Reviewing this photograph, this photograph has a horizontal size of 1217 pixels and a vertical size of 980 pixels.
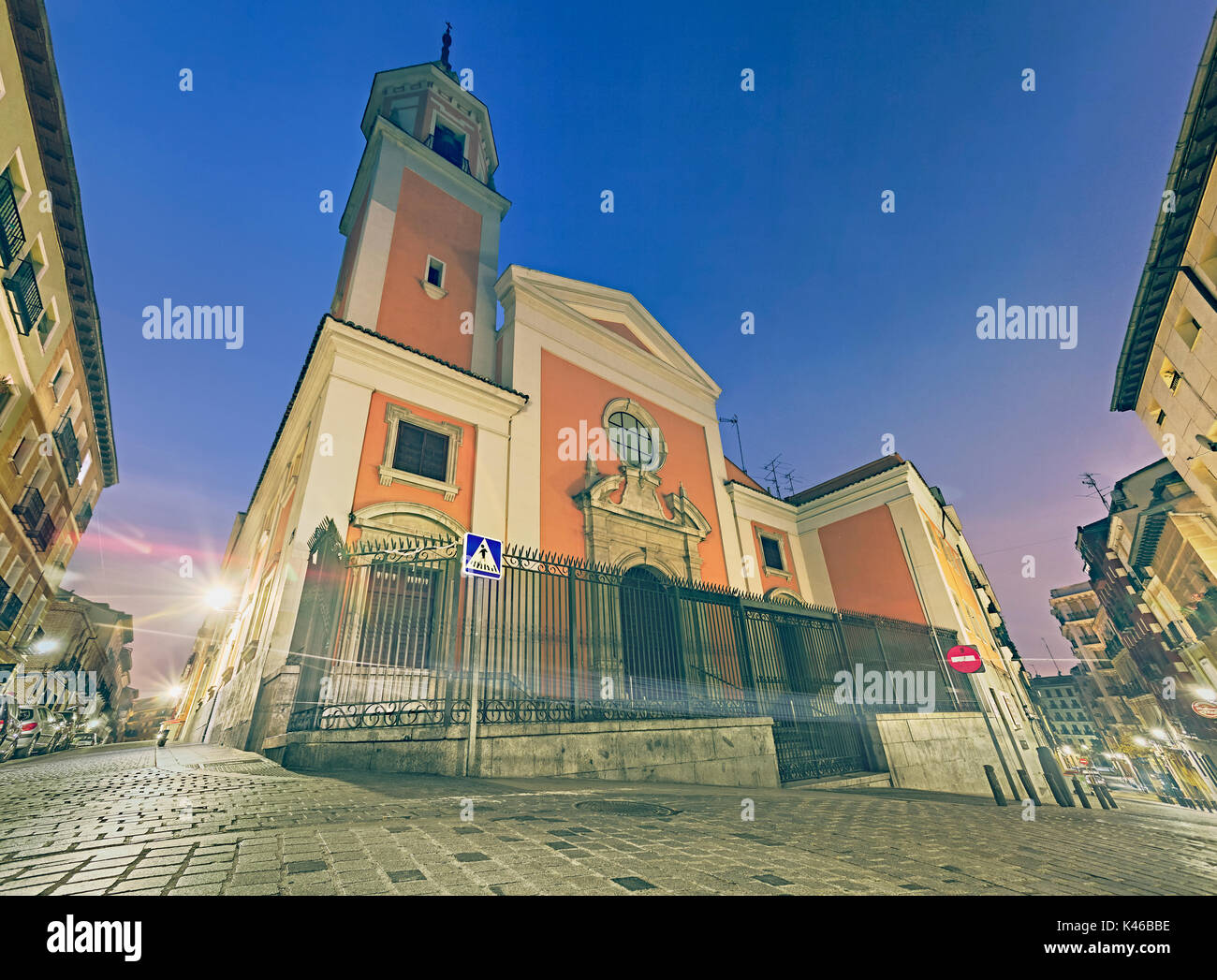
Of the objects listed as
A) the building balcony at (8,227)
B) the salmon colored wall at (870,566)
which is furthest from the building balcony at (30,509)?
the salmon colored wall at (870,566)

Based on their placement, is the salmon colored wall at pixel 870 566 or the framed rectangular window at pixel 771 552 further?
the framed rectangular window at pixel 771 552

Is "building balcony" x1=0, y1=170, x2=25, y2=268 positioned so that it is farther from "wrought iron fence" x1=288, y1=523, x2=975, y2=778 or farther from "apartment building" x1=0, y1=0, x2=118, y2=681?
"wrought iron fence" x1=288, y1=523, x2=975, y2=778

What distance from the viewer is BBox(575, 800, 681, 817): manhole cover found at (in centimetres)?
387

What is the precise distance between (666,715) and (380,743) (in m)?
4.04

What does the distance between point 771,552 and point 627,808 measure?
16867 millimetres

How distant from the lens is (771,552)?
64.8 feet

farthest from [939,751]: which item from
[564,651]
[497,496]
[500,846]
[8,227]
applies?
[8,227]

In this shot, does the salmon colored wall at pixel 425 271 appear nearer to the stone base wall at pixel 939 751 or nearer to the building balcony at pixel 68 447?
the stone base wall at pixel 939 751

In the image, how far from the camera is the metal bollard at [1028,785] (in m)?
14.3

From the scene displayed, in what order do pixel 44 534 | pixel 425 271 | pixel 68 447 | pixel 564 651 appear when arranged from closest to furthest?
pixel 564 651, pixel 425 271, pixel 68 447, pixel 44 534

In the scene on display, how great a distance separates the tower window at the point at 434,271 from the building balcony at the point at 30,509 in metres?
17.7

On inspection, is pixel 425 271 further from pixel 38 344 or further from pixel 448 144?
pixel 38 344

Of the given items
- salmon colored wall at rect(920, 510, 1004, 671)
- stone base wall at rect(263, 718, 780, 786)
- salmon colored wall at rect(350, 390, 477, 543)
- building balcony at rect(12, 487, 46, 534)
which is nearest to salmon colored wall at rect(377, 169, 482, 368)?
salmon colored wall at rect(350, 390, 477, 543)

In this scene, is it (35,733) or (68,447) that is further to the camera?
(68,447)
